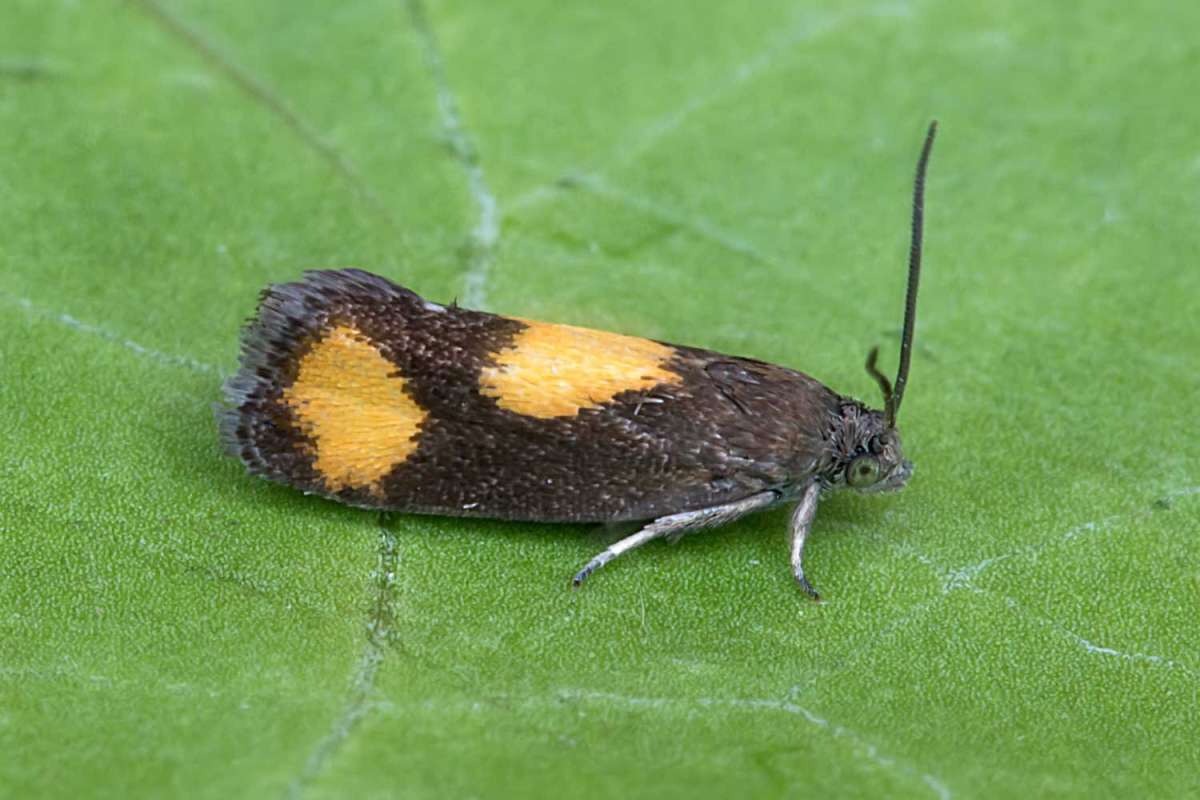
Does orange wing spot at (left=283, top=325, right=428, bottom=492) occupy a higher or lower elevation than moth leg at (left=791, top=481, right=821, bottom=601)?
higher

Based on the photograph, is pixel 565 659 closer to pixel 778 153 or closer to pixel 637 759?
pixel 637 759

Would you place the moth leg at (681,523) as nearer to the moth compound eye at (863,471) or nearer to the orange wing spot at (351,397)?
the moth compound eye at (863,471)

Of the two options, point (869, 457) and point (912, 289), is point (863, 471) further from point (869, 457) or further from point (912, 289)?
point (912, 289)

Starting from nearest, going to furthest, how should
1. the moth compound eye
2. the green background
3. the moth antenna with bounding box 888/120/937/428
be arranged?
the green background < the moth antenna with bounding box 888/120/937/428 < the moth compound eye

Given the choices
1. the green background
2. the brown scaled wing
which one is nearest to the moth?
the brown scaled wing

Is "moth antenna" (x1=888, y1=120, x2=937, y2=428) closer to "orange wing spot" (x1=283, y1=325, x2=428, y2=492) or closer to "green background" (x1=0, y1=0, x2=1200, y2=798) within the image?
"green background" (x1=0, y1=0, x2=1200, y2=798)

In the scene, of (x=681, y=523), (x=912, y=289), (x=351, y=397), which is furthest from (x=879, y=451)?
(x=351, y=397)

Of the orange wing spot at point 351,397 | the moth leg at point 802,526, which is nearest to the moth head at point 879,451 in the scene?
the moth leg at point 802,526
